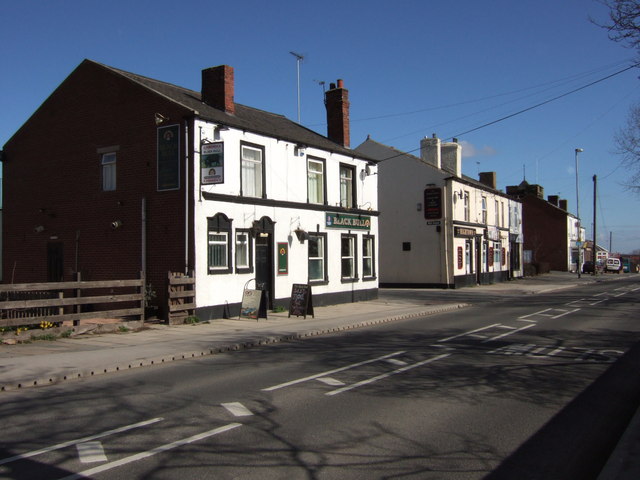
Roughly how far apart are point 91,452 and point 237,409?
79.8 inches

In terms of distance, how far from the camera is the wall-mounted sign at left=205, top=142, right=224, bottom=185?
1673cm

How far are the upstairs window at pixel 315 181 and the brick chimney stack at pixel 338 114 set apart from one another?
3.83 m

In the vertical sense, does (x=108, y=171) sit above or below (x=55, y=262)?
above

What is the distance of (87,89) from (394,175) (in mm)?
20903

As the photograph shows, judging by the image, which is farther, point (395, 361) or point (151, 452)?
point (395, 361)

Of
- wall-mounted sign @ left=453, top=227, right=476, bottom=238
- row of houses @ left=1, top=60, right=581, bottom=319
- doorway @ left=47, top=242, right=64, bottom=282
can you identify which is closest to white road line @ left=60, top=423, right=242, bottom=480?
row of houses @ left=1, top=60, right=581, bottom=319

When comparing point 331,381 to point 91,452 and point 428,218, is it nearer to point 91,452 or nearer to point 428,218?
point 91,452

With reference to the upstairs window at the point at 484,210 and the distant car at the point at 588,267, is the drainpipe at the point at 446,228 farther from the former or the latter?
the distant car at the point at 588,267

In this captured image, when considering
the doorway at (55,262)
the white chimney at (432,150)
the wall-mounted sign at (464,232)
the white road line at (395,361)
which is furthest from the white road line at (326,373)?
the white chimney at (432,150)

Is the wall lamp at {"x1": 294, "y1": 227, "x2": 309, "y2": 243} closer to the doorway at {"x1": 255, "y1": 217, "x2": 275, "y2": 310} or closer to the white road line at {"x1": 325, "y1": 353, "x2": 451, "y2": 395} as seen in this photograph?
the doorway at {"x1": 255, "y1": 217, "x2": 275, "y2": 310}

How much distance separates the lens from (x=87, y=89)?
19.8 m

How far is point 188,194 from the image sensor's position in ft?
56.1

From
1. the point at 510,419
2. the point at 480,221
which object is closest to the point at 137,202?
the point at 510,419

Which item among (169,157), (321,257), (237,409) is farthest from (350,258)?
(237,409)
